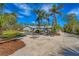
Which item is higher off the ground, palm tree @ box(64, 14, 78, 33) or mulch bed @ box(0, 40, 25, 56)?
palm tree @ box(64, 14, 78, 33)

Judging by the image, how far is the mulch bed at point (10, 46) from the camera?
5.96 ft

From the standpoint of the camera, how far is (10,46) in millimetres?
1842

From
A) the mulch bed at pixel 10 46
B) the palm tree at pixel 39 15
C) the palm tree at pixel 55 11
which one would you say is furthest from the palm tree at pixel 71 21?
the mulch bed at pixel 10 46

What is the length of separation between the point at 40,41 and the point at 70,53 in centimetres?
31

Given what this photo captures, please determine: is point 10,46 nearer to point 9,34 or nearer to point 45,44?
point 9,34

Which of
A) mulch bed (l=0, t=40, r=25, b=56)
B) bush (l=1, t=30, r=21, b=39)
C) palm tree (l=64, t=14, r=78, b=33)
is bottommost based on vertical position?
mulch bed (l=0, t=40, r=25, b=56)

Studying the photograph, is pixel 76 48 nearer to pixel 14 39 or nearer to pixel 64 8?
pixel 64 8

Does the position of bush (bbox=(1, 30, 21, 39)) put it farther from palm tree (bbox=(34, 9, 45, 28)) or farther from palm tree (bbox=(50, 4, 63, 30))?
palm tree (bbox=(50, 4, 63, 30))

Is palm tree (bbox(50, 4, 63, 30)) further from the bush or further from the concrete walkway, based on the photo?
the bush

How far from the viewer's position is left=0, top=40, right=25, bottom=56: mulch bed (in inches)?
71.6

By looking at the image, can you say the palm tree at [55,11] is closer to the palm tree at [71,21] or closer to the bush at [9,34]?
the palm tree at [71,21]

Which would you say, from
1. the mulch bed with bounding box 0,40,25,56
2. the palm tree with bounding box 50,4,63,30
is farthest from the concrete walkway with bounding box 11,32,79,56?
the palm tree with bounding box 50,4,63,30

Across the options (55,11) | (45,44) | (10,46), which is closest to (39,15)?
(55,11)

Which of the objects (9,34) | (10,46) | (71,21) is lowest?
(10,46)
